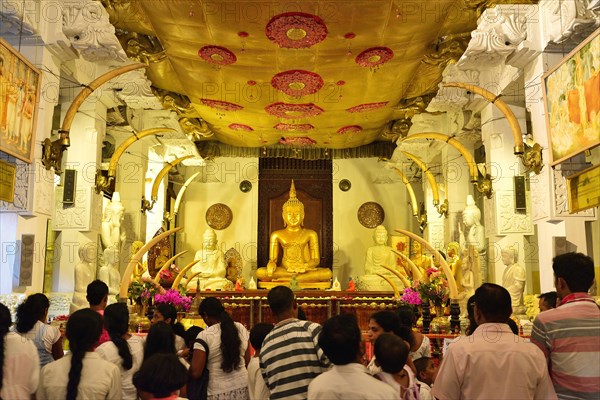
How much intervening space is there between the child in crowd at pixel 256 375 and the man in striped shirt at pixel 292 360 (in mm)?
254

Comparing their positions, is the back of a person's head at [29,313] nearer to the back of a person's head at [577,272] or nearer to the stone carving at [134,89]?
the back of a person's head at [577,272]

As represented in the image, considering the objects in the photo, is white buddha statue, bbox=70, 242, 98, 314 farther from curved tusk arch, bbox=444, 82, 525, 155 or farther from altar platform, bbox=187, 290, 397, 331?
curved tusk arch, bbox=444, 82, 525, 155

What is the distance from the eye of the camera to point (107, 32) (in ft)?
21.0

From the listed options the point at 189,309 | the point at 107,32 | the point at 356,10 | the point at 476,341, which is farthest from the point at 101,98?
the point at 476,341

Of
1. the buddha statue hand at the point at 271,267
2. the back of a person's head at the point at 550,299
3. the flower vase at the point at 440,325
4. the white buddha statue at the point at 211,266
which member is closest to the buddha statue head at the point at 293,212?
the buddha statue hand at the point at 271,267

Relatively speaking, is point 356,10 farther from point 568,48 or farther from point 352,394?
point 352,394

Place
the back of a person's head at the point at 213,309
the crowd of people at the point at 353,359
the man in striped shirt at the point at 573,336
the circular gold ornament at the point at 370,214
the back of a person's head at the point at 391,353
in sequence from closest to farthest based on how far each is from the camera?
the crowd of people at the point at 353,359, the back of a person's head at the point at 391,353, the man in striped shirt at the point at 573,336, the back of a person's head at the point at 213,309, the circular gold ornament at the point at 370,214

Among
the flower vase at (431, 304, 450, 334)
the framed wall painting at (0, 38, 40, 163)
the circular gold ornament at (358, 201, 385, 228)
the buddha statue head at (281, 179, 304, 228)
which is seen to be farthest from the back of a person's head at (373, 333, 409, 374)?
the circular gold ornament at (358, 201, 385, 228)

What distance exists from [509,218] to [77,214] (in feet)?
19.1

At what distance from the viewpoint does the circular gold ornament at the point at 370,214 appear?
14.9 metres

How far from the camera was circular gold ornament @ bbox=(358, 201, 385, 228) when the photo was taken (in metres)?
14.9

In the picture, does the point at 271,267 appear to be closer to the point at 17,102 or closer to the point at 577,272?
the point at 17,102

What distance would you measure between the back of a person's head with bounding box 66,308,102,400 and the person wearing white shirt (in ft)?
3.48

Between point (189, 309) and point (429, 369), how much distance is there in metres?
4.87
